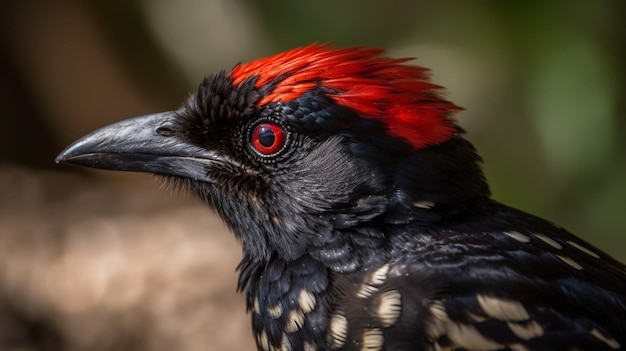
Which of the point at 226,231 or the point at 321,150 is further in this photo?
the point at 226,231

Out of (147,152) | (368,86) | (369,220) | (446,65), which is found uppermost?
(368,86)

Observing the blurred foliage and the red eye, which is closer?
the red eye

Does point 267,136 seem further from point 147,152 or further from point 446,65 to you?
point 446,65

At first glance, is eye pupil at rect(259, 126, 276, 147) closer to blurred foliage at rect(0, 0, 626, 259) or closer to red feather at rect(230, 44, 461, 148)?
red feather at rect(230, 44, 461, 148)

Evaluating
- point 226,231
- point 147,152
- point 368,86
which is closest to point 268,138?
point 368,86

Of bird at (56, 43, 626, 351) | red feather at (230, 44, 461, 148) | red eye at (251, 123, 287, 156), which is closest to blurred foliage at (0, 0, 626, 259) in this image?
bird at (56, 43, 626, 351)

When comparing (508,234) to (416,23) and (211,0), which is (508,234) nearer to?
(416,23)

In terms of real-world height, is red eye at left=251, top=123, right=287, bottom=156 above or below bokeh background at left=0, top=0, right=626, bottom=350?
above
